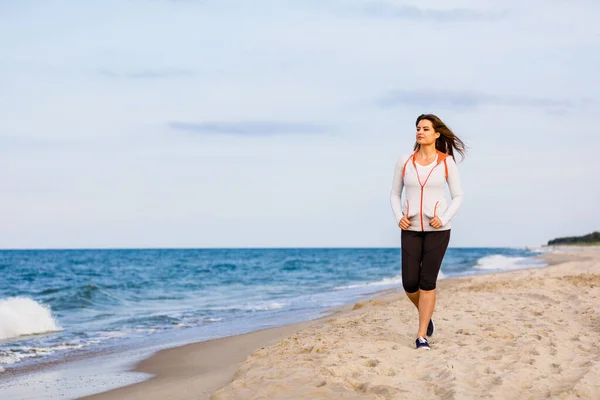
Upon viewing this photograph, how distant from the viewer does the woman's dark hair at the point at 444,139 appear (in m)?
6.10

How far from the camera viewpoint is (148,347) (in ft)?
30.7

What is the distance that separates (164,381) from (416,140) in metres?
3.37

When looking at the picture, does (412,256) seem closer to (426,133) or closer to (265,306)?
(426,133)

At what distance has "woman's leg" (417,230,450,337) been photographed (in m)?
5.91

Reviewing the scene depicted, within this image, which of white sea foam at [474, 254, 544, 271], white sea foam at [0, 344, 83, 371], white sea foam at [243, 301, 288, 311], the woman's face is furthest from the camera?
white sea foam at [474, 254, 544, 271]

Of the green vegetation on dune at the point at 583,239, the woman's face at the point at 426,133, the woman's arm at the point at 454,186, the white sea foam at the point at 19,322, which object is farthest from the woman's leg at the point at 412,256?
the green vegetation on dune at the point at 583,239

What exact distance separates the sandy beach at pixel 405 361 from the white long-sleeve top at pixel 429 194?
1185 mm

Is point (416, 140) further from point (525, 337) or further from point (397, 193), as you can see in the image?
point (525, 337)

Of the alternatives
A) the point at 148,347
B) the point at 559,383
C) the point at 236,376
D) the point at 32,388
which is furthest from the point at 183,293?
the point at 559,383

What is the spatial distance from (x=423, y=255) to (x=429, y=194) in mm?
569

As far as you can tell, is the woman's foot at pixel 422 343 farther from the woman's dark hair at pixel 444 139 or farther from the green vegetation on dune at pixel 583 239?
the green vegetation on dune at pixel 583 239

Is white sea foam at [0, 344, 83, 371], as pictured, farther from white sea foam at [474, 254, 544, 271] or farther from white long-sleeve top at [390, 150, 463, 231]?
white sea foam at [474, 254, 544, 271]

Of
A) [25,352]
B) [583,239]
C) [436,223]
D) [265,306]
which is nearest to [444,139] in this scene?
[436,223]

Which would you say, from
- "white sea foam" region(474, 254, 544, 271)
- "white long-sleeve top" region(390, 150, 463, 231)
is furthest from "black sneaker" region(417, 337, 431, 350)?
"white sea foam" region(474, 254, 544, 271)
